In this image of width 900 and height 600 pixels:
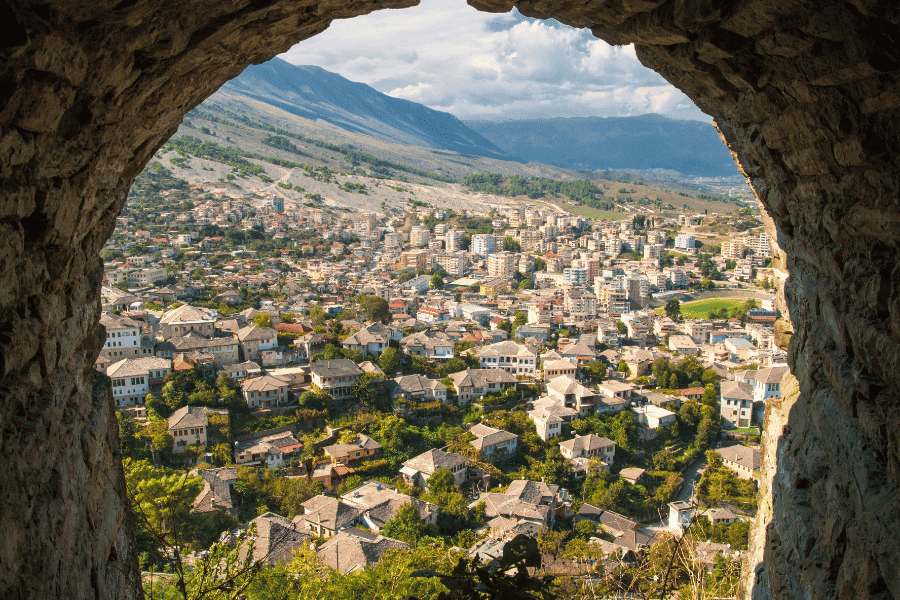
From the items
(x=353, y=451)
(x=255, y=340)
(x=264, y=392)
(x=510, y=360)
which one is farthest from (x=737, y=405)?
(x=255, y=340)

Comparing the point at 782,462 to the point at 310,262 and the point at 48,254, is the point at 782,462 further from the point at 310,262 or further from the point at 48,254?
the point at 310,262

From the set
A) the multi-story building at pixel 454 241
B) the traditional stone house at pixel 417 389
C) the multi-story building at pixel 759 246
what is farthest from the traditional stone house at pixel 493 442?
the multi-story building at pixel 759 246

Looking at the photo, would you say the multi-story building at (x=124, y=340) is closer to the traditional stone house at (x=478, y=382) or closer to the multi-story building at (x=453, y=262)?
the traditional stone house at (x=478, y=382)

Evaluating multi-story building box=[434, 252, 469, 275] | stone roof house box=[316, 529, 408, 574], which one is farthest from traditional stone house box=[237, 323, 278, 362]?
multi-story building box=[434, 252, 469, 275]

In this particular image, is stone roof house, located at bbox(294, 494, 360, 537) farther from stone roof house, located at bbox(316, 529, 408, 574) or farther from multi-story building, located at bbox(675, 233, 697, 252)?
multi-story building, located at bbox(675, 233, 697, 252)

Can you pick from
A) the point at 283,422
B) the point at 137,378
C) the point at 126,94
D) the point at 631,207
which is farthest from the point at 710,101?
the point at 631,207

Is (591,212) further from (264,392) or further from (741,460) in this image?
(264,392)
